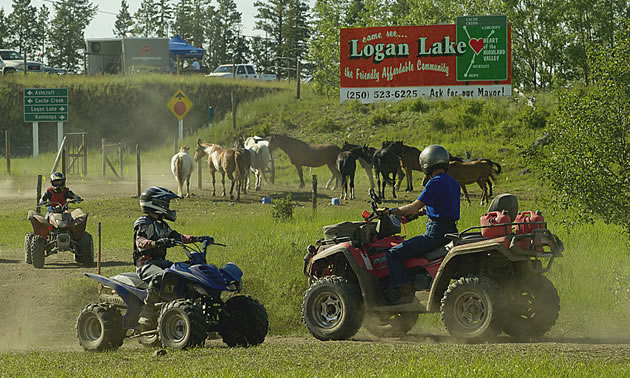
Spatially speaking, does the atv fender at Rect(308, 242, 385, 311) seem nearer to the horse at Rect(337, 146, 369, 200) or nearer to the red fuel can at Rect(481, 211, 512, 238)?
the red fuel can at Rect(481, 211, 512, 238)

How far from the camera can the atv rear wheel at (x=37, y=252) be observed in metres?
20.8

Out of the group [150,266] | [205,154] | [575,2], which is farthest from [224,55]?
[150,266]

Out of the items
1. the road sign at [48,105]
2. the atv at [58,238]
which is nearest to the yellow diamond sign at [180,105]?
the road sign at [48,105]

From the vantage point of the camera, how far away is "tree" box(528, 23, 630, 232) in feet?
50.7

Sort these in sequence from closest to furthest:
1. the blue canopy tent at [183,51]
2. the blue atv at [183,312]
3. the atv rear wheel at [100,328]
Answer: the blue atv at [183,312]
the atv rear wheel at [100,328]
the blue canopy tent at [183,51]

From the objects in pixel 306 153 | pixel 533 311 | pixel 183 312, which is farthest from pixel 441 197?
pixel 306 153

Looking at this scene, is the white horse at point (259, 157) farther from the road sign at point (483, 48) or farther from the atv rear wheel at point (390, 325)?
the atv rear wheel at point (390, 325)

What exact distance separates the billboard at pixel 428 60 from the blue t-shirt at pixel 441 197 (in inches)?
1521

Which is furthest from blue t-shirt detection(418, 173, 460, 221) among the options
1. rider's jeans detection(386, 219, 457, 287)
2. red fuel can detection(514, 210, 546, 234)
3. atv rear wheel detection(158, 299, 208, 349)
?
atv rear wheel detection(158, 299, 208, 349)

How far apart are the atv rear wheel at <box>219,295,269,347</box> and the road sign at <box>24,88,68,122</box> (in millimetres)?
40295

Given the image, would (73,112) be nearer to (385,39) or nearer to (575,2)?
(385,39)

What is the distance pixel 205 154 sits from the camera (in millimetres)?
39781

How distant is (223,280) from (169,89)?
55.0m

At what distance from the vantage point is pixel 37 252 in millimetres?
20781
